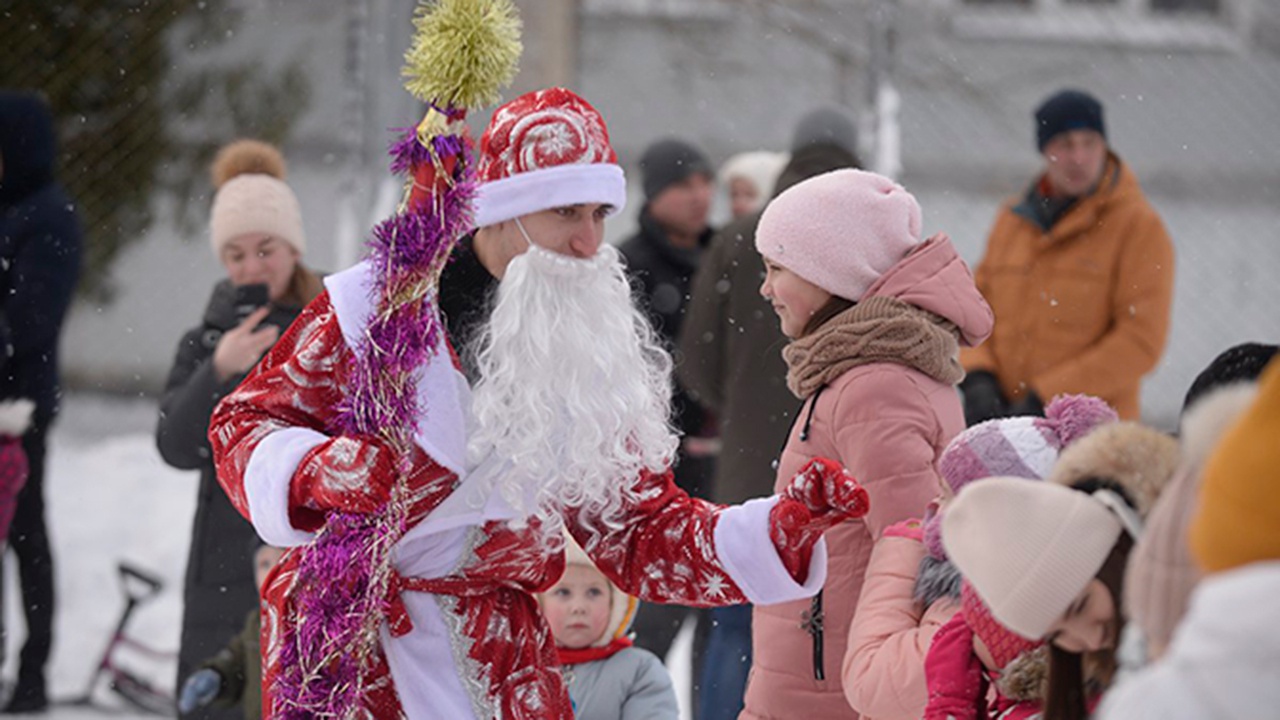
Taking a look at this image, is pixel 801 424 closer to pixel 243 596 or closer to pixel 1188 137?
pixel 243 596

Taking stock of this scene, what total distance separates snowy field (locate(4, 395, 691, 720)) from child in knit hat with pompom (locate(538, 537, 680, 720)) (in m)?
1.98

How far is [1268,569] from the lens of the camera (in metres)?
1.38

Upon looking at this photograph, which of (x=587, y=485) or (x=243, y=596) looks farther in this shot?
(x=243, y=596)

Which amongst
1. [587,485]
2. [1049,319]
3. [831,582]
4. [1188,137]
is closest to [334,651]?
[587,485]

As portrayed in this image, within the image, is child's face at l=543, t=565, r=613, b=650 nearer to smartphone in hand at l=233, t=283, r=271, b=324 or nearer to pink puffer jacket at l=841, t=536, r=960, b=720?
pink puffer jacket at l=841, t=536, r=960, b=720

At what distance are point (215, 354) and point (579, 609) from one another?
4.30 ft

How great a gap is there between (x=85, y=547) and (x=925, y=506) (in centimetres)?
509

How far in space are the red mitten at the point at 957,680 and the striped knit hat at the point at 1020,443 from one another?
0.23 meters

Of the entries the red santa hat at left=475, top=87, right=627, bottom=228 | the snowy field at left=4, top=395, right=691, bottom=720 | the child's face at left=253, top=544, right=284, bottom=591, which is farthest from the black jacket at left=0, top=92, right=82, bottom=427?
the red santa hat at left=475, top=87, right=627, bottom=228

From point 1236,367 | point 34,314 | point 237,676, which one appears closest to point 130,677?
point 34,314

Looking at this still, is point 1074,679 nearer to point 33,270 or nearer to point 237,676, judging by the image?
point 237,676

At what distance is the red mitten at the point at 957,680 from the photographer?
88.6 inches

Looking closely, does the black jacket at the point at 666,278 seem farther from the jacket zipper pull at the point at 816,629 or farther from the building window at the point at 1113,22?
the building window at the point at 1113,22

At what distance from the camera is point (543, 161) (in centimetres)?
255
